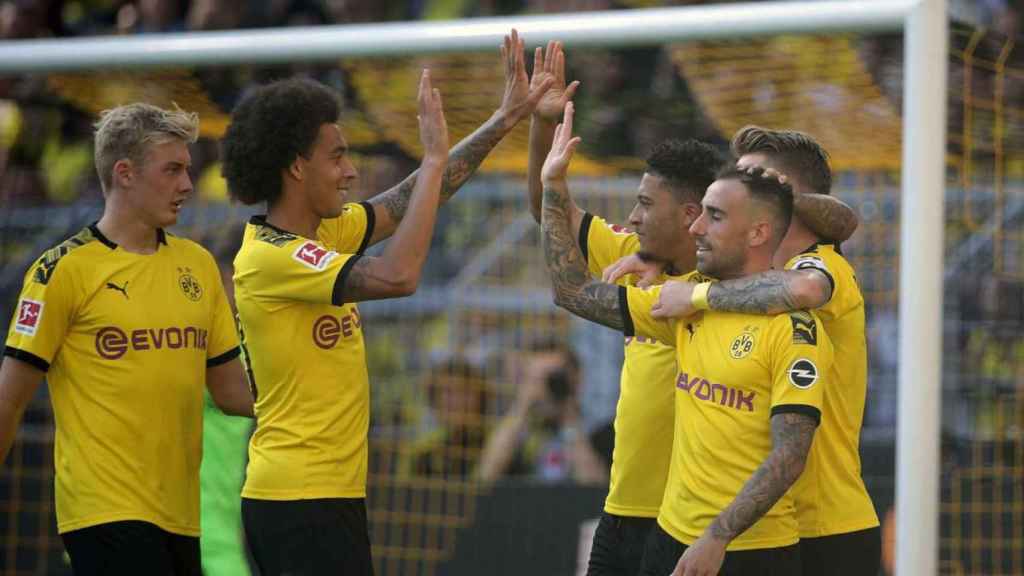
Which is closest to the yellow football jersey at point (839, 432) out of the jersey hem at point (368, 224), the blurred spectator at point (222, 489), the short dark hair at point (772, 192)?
the short dark hair at point (772, 192)

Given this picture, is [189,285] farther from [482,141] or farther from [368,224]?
[482,141]

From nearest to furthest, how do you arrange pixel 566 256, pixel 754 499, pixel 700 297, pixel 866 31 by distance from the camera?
pixel 754 499
pixel 700 297
pixel 566 256
pixel 866 31

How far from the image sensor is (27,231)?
8188 mm

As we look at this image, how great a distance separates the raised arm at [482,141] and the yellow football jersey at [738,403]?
917mm

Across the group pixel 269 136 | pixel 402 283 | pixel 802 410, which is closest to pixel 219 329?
pixel 269 136

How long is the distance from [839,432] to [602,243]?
99 centimetres

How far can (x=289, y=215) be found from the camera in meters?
4.13

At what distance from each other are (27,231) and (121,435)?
14.2ft

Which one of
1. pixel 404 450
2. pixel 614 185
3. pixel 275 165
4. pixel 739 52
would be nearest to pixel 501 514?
pixel 404 450

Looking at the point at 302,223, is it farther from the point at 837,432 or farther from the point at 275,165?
the point at 837,432

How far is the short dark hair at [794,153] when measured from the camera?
165 inches

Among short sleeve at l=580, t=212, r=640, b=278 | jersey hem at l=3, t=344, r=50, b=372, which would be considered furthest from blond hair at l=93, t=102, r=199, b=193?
short sleeve at l=580, t=212, r=640, b=278

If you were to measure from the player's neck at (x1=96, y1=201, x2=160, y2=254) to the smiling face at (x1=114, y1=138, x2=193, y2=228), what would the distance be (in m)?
0.02

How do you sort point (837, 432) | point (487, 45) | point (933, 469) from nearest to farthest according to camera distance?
1. point (837, 432)
2. point (933, 469)
3. point (487, 45)
